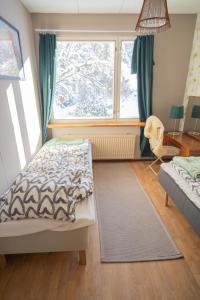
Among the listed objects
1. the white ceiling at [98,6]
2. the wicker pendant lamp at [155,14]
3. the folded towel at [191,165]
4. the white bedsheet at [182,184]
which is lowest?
the white bedsheet at [182,184]

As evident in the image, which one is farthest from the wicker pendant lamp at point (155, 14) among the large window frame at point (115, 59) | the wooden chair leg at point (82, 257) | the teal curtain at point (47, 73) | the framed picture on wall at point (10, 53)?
the wooden chair leg at point (82, 257)

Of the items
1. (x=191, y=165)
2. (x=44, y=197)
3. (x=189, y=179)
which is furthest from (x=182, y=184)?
(x=44, y=197)

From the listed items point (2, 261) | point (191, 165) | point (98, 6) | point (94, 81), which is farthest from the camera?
point (94, 81)

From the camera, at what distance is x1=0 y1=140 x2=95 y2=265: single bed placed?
1.43 m

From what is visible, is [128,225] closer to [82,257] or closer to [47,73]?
[82,257]

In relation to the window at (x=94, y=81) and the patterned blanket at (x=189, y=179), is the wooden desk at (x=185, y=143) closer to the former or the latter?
the patterned blanket at (x=189, y=179)

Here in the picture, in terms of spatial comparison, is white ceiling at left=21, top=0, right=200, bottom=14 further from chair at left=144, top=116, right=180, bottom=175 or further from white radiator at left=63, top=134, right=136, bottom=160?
white radiator at left=63, top=134, right=136, bottom=160

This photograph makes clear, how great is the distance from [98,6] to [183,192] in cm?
279

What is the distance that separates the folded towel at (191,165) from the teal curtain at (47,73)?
2.26 meters

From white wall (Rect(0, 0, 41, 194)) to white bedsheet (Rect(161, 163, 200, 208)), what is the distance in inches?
71.2

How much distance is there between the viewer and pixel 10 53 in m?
2.12

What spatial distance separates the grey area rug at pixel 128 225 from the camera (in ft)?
5.47

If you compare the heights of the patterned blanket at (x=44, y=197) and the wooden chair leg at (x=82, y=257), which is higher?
the patterned blanket at (x=44, y=197)

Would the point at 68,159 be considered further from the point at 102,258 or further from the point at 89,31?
the point at 89,31
